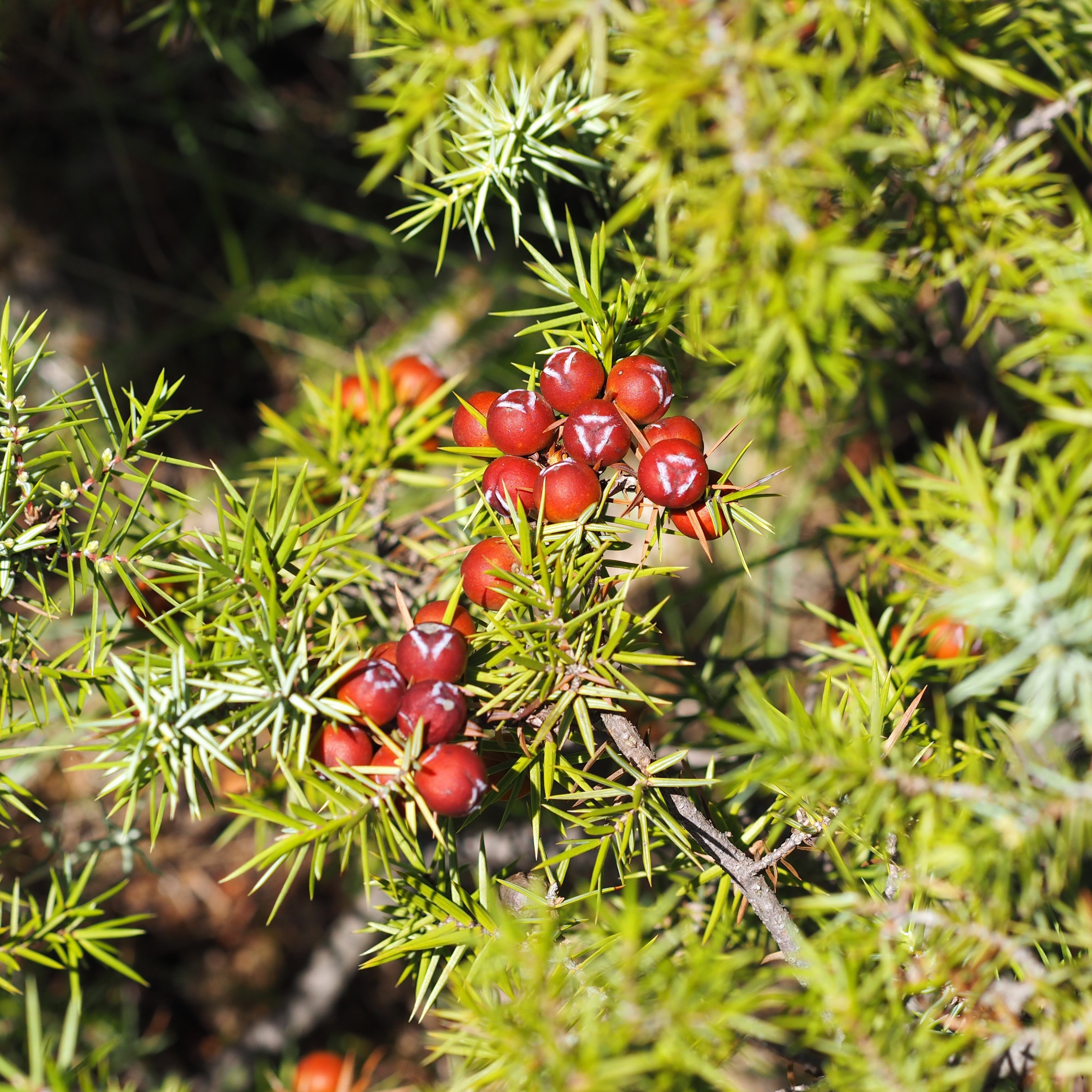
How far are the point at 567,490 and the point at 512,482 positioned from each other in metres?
0.05

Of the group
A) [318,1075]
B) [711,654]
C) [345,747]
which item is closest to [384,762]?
[345,747]

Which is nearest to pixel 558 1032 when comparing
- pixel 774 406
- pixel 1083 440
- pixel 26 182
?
pixel 1083 440

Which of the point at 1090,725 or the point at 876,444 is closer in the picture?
the point at 1090,725

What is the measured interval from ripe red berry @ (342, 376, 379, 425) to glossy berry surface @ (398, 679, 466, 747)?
479 millimetres

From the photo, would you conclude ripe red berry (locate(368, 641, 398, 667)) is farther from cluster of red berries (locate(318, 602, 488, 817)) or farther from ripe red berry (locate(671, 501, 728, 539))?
ripe red berry (locate(671, 501, 728, 539))

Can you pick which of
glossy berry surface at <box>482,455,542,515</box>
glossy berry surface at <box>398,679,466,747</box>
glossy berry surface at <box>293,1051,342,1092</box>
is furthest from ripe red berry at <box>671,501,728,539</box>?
glossy berry surface at <box>293,1051,342,1092</box>

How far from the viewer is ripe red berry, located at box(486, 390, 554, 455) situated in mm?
642

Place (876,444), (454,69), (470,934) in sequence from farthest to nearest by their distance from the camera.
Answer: (876,444) < (470,934) < (454,69)

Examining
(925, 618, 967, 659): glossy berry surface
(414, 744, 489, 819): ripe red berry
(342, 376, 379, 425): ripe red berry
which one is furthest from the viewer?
(342, 376, 379, 425): ripe red berry

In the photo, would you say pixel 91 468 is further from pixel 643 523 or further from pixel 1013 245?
pixel 1013 245

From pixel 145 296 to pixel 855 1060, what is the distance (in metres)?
2.09

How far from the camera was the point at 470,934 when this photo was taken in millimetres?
663

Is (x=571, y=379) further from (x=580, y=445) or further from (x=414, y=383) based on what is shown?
(x=414, y=383)

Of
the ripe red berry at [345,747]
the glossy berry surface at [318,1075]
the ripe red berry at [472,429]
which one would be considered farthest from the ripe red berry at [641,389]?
the glossy berry surface at [318,1075]
